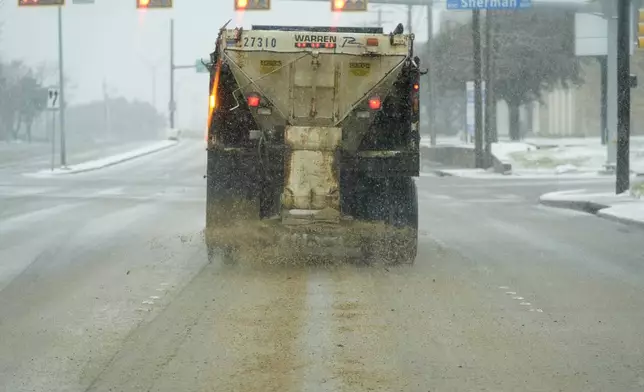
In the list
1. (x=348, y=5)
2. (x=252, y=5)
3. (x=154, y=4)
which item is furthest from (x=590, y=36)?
(x=154, y=4)

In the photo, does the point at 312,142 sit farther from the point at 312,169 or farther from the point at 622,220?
the point at 622,220

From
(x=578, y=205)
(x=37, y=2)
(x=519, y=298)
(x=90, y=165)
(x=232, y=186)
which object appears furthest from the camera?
(x=90, y=165)

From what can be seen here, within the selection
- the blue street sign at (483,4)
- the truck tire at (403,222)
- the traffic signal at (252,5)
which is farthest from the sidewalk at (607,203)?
the traffic signal at (252,5)

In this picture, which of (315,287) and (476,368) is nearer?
(476,368)

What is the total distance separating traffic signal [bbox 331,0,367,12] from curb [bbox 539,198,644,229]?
26.5 feet

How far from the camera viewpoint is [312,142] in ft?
39.9

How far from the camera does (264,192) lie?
12.7 meters

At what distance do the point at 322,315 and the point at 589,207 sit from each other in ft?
46.8

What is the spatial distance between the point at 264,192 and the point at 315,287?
2152 mm

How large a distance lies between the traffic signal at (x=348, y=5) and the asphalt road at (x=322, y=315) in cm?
1322

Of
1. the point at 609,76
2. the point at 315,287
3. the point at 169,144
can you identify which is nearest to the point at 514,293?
the point at 315,287

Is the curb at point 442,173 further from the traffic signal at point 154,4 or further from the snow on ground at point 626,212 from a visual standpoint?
the snow on ground at point 626,212

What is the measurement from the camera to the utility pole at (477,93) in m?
37.7

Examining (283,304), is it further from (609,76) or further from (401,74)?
(609,76)
